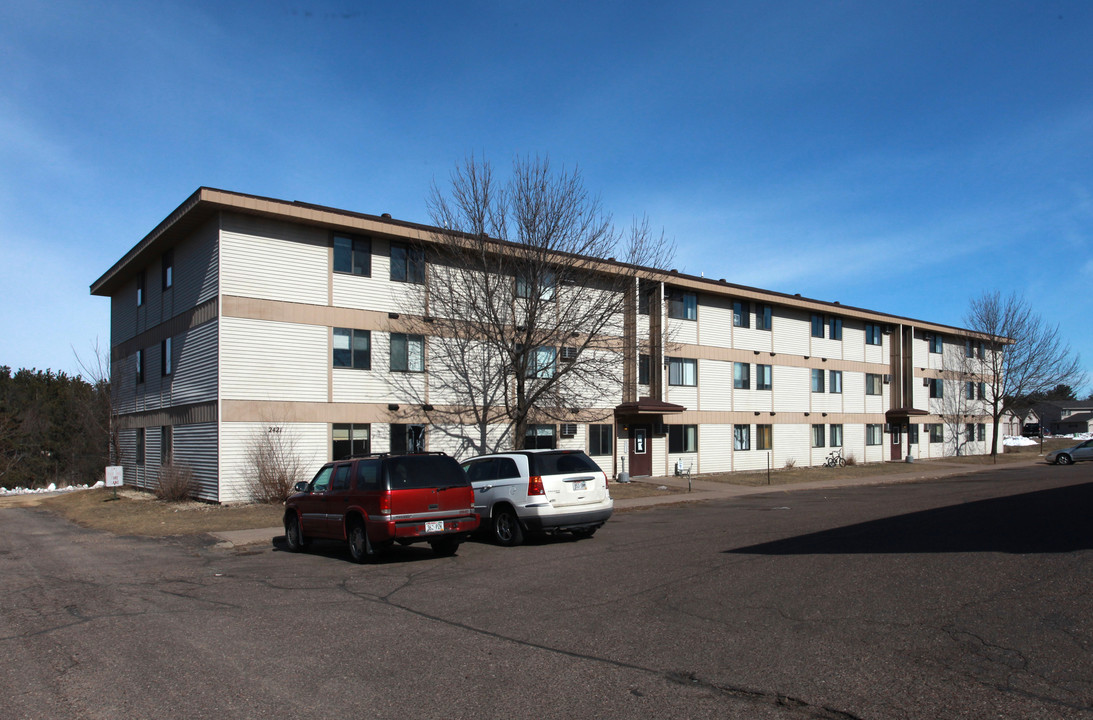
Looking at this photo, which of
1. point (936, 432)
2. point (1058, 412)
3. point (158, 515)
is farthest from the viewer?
point (1058, 412)

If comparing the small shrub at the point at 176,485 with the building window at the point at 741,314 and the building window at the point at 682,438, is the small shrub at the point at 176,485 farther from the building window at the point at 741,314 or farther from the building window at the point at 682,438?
the building window at the point at 741,314

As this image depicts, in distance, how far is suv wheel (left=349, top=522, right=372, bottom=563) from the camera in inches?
484

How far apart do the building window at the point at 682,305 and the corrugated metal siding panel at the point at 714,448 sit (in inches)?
196

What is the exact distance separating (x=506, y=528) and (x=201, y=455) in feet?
42.7

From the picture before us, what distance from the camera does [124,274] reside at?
30.5m

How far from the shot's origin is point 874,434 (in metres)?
45.8

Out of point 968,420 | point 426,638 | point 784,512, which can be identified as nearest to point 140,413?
point 784,512

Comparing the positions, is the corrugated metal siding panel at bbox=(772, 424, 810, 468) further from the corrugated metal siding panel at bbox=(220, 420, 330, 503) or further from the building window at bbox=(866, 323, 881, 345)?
the corrugated metal siding panel at bbox=(220, 420, 330, 503)

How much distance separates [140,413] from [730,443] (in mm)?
24587

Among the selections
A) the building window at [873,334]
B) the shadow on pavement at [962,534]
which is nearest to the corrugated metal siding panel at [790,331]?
the building window at [873,334]

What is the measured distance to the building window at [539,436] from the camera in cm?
2869

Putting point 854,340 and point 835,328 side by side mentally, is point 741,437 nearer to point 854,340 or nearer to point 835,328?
point 835,328

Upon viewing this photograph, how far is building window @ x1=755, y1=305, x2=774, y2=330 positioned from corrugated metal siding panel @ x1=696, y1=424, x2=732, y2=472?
217 inches

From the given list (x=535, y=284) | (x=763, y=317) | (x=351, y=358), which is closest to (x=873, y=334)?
(x=763, y=317)
